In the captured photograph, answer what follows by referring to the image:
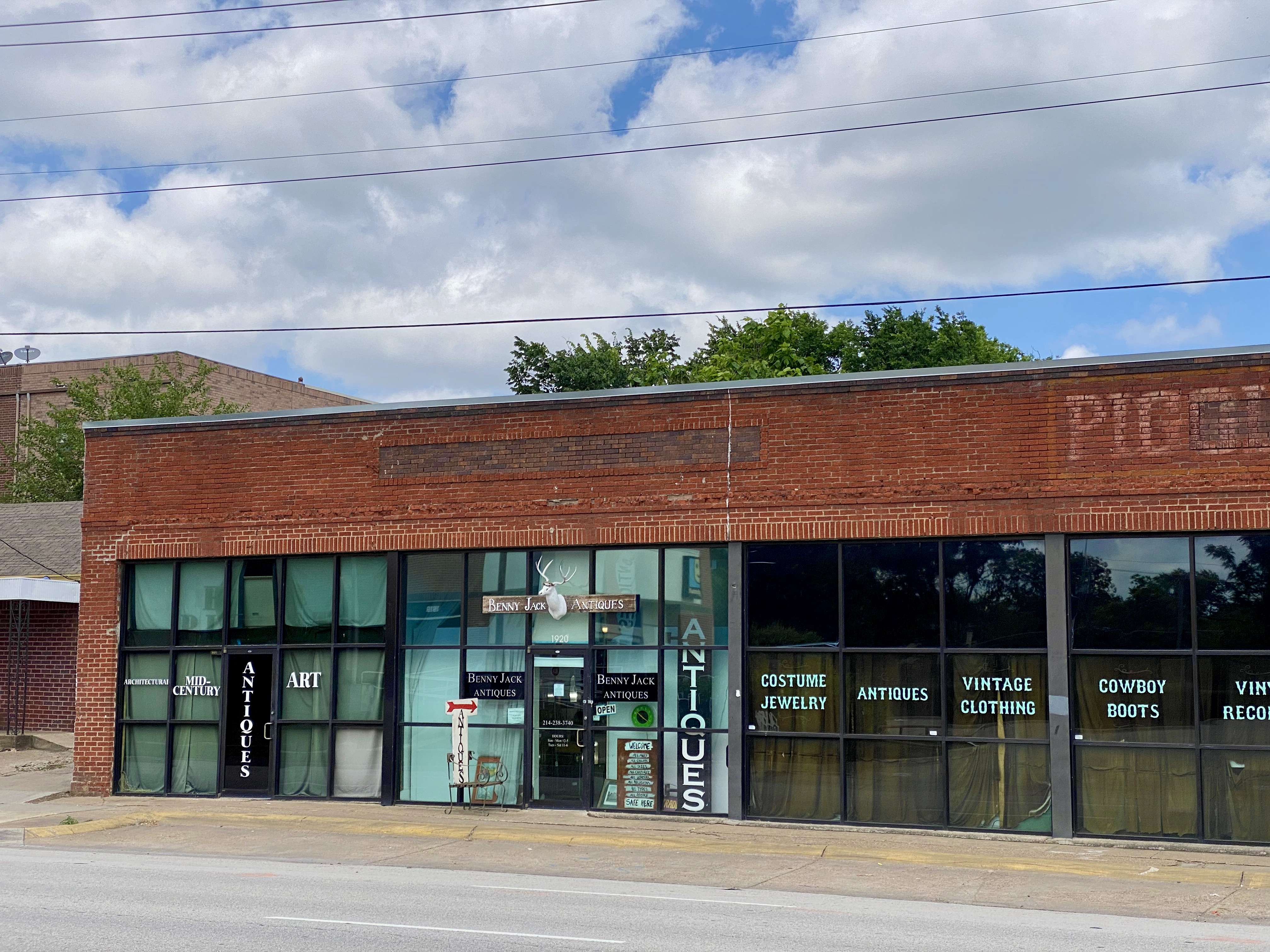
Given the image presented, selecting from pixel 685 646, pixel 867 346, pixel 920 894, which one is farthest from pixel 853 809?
pixel 867 346

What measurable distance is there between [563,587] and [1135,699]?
286 inches

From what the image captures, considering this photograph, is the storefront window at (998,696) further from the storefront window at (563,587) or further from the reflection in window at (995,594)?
the storefront window at (563,587)

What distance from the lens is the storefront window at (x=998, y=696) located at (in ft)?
52.5

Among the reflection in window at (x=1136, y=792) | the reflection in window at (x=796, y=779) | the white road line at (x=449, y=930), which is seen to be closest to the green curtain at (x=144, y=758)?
the reflection in window at (x=796, y=779)

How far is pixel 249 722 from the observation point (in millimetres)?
19672

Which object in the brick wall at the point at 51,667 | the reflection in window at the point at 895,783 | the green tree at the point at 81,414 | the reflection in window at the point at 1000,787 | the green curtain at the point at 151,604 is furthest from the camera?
the green tree at the point at 81,414

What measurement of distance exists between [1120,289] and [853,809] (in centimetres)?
782

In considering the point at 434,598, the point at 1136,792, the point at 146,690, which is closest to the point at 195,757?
the point at 146,690

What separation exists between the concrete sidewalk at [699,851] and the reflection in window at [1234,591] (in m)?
2.30

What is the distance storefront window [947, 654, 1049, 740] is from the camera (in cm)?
1600

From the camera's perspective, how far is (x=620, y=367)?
178 ft

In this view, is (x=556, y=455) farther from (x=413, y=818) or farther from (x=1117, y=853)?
(x=1117, y=853)

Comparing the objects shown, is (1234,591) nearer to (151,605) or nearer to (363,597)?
(363,597)

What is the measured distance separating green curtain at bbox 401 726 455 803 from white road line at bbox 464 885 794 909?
6126 millimetres
